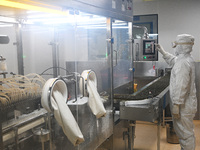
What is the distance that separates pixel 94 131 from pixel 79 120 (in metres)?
0.31

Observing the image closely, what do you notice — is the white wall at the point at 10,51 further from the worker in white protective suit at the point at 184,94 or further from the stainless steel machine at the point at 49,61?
the worker in white protective suit at the point at 184,94

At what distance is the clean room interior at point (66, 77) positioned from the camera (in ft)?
3.30

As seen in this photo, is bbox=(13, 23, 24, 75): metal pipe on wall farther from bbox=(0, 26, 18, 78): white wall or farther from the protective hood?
the protective hood

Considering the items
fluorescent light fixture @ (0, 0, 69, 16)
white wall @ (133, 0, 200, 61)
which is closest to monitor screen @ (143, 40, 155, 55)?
white wall @ (133, 0, 200, 61)

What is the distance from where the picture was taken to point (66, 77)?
1.35 m

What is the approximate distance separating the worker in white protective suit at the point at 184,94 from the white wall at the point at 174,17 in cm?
221

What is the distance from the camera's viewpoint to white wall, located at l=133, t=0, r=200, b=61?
4719mm

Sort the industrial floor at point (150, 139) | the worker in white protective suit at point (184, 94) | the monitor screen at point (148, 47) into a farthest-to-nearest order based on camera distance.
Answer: the monitor screen at point (148, 47) → the industrial floor at point (150, 139) → the worker in white protective suit at point (184, 94)

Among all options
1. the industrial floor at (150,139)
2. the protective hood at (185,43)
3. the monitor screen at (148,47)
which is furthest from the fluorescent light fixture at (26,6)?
the monitor screen at (148,47)

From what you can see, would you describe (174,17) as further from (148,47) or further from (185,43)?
(185,43)

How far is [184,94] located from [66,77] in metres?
1.67

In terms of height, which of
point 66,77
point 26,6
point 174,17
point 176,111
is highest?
point 174,17

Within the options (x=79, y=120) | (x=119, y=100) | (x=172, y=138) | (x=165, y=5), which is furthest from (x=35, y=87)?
(x=165, y=5)

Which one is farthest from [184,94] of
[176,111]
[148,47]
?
[148,47]
